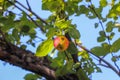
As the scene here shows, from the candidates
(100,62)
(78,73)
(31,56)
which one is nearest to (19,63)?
(31,56)

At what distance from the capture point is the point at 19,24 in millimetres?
2531

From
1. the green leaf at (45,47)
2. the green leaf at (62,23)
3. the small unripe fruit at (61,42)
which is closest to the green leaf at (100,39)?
the small unripe fruit at (61,42)

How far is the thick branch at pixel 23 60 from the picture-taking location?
2596 mm

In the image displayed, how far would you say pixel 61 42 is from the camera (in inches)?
80.4

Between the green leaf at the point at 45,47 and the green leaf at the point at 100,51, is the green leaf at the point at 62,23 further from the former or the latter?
the green leaf at the point at 100,51

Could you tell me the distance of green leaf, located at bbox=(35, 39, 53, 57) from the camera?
187 cm

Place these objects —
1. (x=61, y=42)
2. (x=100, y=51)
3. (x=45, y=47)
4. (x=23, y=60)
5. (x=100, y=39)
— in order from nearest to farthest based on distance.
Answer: (x=45, y=47) → (x=61, y=42) → (x=100, y=51) → (x=23, y=60) → (x=100, y=39)

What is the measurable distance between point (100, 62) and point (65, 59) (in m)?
0.34

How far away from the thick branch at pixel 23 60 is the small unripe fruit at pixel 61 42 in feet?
1.82

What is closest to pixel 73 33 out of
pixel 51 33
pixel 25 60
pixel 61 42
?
pixel 61 42

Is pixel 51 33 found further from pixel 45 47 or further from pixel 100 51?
pixel 100 51

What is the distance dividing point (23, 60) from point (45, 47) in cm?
78

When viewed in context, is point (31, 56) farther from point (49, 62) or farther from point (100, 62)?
point (100, 62)

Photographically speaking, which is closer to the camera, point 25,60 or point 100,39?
point 25,60
